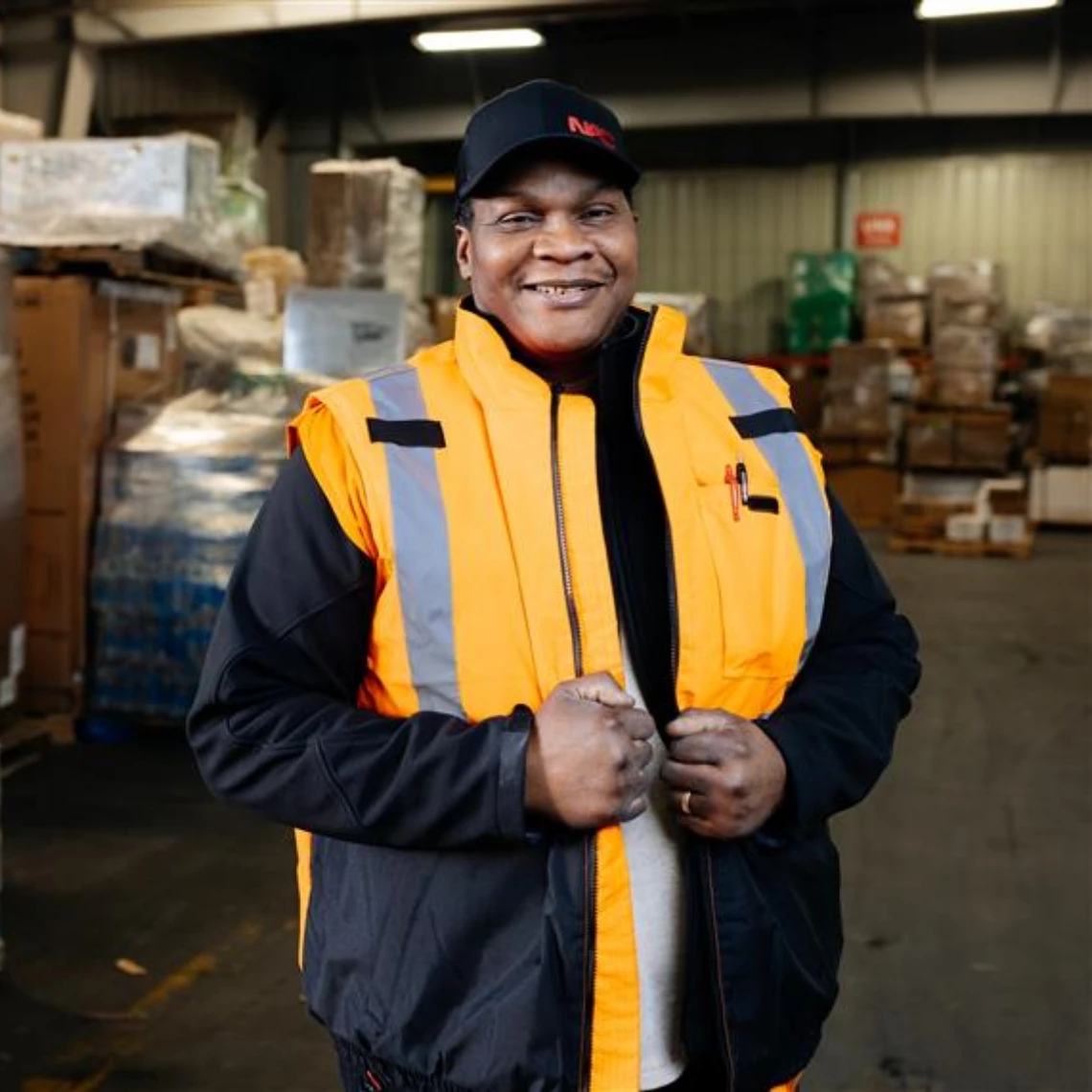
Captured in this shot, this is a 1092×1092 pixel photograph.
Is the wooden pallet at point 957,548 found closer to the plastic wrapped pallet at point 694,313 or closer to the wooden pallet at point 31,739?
the plastic wrapped pallet at point 694,313

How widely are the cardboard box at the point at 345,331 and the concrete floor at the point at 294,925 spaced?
187 cm

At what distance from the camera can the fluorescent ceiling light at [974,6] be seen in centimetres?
1021

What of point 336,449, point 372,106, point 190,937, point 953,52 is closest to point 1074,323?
point 953,52

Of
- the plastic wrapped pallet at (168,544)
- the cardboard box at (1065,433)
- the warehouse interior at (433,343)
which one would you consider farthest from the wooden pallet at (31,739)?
the cardboard box at (1065,433)

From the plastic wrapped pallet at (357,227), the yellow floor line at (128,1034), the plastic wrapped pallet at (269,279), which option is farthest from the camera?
the plastic wrapped pallet at (269,279)

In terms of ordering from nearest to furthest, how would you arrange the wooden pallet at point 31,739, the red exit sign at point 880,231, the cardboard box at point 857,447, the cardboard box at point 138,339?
1. the wooden pallet at point 31,739
2. the cardboard box at point 138,339
3. the cardboard box at point 857,447
4. the red exit sign at point 880,231

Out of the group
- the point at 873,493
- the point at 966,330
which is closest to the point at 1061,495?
the point at 873,493

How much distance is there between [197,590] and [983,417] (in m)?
8.49

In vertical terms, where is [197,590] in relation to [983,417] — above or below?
below

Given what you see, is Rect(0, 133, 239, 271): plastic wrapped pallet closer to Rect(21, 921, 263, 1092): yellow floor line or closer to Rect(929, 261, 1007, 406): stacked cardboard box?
Rect(21, 921, 263, 1092): yellow floor line

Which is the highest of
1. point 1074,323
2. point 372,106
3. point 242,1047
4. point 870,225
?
point 372,106

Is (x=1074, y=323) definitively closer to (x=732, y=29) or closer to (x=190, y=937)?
(x=732, y=29)

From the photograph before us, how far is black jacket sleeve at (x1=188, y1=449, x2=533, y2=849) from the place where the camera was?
4.04ft

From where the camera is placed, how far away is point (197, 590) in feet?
17.7
